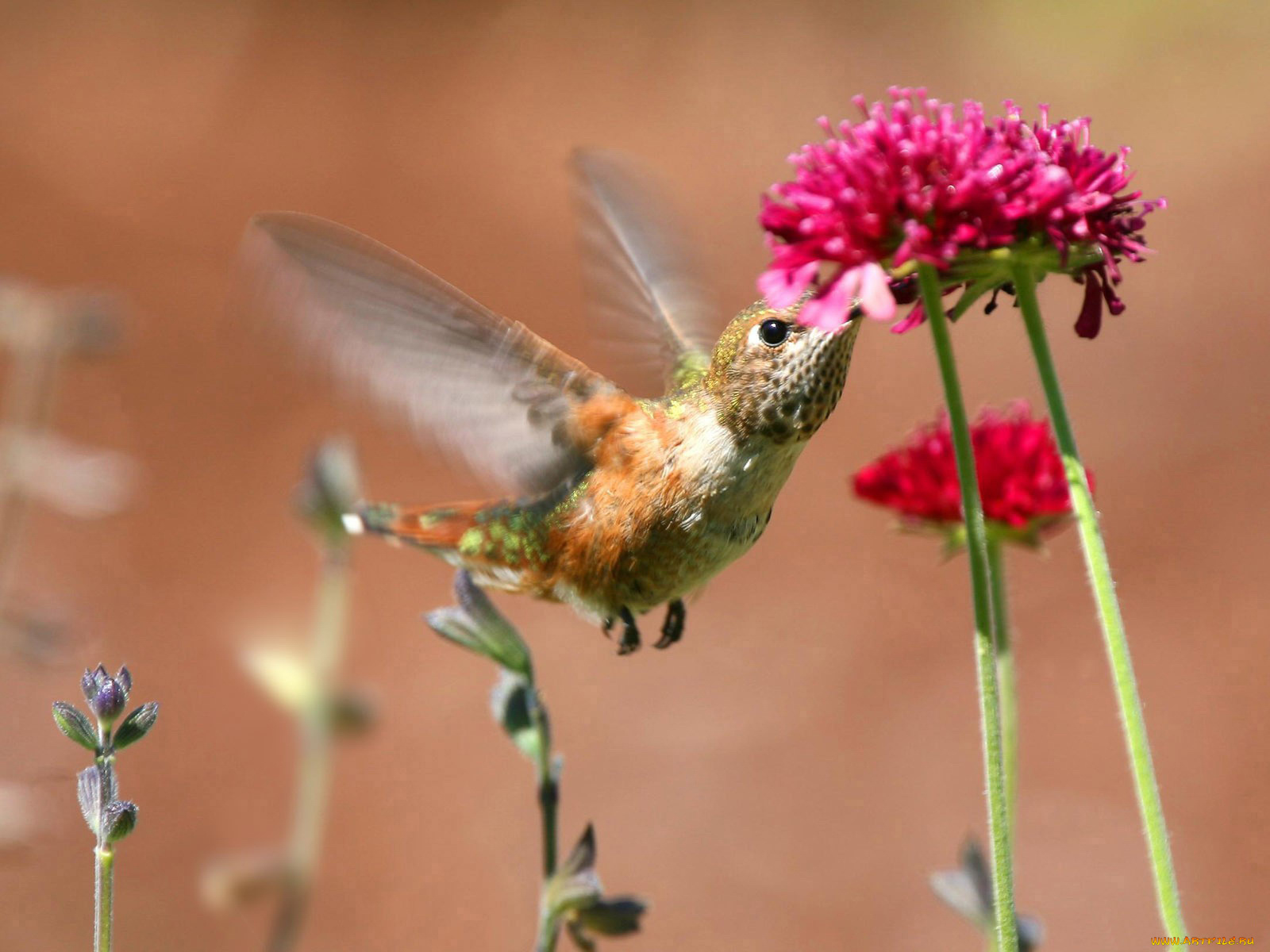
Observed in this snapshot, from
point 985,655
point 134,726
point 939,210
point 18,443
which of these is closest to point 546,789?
point 134,726

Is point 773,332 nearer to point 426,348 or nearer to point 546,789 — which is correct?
point 426,348

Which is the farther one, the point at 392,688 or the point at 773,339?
the point at 392,688

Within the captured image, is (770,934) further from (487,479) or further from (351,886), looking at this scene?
(487,479)

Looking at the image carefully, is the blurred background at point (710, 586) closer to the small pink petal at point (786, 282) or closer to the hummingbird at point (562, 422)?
the hummingbird at point (562, 422)

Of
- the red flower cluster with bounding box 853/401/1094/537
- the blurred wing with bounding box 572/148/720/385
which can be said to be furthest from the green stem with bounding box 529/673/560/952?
the blurred wing with bounding box 572/148/720/385

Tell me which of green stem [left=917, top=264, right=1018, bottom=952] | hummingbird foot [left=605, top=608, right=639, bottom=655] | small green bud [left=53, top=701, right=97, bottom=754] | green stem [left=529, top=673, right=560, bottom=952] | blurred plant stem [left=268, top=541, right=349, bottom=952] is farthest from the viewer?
hummingbird foot [left=605, top=608, right=639, bottom=655]

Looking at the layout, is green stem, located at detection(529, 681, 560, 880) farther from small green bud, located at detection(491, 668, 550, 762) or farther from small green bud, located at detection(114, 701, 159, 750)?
small green bud, located at detection(114, 701, 159, 750)

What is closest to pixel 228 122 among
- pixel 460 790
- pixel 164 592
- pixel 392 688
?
pixel 164 592
